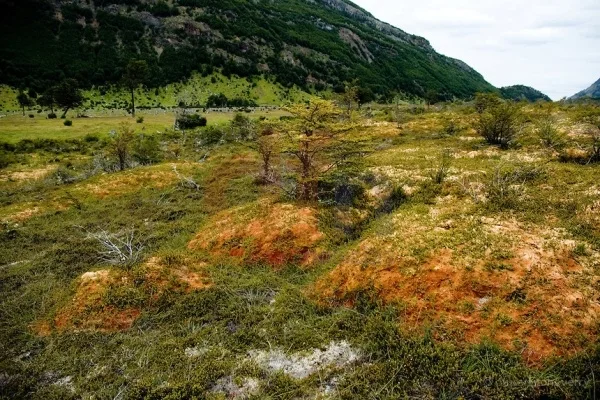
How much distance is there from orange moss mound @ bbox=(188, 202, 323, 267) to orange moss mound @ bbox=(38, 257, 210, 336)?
2349 millimetres

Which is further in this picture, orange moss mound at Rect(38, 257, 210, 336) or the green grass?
the green grass

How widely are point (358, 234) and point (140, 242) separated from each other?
36.3 feet

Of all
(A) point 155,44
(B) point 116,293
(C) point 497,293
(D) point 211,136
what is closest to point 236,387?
(B) point 116,293

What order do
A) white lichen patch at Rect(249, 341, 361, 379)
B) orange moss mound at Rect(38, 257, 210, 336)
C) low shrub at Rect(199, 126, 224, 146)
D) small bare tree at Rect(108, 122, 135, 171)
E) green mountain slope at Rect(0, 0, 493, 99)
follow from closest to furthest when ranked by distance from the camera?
white lichen patch at Rect(249, 341, 361, 379) → orange moss mound at Rect(38, 257, 210, 336) → small bare tree at Rect(108, 122, 135, 171) → low shrub at Rect(199, 126, 224, 146) → green mountain slope at Rect(0, 0, 493, 99)

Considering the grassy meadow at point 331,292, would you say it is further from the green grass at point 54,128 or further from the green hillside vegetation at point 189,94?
the green hillside vegetation at point 189,94

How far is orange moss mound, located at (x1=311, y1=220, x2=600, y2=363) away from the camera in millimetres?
9945

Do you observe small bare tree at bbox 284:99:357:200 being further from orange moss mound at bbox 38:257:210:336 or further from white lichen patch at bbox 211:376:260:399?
white lichen patch at bbox 211:376:260:399

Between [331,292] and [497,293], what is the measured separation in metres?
5.19

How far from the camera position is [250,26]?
533 ft

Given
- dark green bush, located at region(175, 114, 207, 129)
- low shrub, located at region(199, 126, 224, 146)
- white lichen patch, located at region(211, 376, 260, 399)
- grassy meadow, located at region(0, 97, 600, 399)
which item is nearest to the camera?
white lichen patch, located at region(211, 376, 260, 399)

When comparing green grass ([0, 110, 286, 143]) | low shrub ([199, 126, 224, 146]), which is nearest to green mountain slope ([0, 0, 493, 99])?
green grass ([0, 110, 286, 143])

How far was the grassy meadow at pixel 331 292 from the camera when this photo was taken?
9.72m

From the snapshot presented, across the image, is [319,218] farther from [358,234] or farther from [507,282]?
[507,282]

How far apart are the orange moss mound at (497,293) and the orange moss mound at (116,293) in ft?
17.4
